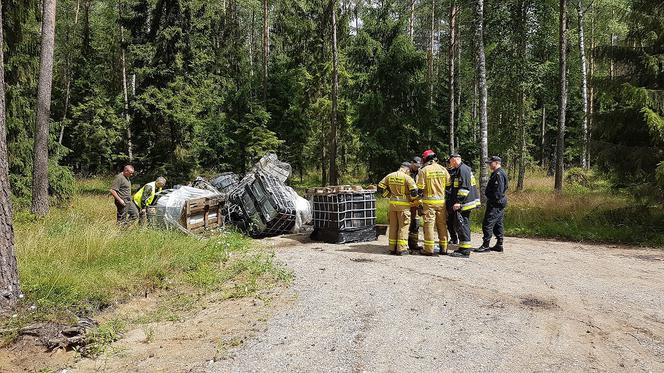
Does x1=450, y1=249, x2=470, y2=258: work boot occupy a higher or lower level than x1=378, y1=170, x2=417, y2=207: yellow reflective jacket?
lower

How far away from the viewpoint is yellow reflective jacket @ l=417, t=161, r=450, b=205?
9266 mm

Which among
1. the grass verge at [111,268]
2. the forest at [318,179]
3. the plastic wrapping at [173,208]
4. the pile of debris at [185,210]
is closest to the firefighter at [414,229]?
the forest at [318,179]

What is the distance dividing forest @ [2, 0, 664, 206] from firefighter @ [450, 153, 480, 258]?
531 centimetres

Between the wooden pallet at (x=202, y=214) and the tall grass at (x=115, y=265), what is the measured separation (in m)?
0.77

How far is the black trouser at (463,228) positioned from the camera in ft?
30.3

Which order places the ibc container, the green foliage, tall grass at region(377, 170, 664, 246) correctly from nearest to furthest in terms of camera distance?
the green foliage → the ibc container → tall grass at region(377, 170, 664, 246)

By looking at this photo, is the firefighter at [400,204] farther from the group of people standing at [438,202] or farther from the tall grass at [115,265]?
the tall grass at [115,265]

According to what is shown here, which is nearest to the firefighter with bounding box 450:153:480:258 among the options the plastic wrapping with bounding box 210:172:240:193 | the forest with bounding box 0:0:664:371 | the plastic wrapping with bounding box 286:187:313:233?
the forest with bounding box 0:0:664:371

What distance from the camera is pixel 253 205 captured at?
1194 cm

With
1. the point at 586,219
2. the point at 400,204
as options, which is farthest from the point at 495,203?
the point at 586,219

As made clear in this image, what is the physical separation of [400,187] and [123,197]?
6.25 m

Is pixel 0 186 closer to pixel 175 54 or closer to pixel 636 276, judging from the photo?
pixel 636 276

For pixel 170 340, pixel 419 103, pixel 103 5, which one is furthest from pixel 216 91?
pixel 170 340

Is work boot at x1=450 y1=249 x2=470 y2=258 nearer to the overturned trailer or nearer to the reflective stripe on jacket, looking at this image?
the reflective stripe on jacket
